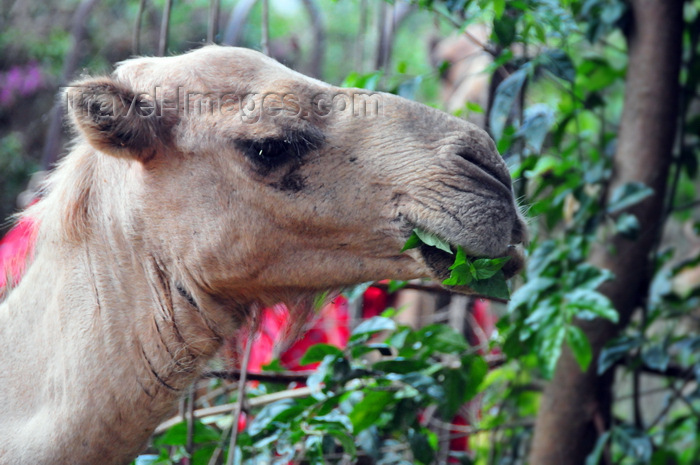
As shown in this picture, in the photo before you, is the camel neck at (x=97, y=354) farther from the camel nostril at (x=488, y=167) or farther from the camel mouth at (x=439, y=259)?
the camel nostril at (x=488, y=167)

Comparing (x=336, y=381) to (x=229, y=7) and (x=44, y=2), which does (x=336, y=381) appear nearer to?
(x=44, y=2)

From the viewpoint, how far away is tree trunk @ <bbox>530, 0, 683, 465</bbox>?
10.6 feet

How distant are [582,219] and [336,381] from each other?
4.76ft

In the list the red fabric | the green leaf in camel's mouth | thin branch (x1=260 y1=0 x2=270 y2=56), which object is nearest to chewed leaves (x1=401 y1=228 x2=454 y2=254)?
the green leaf in camel's mouth

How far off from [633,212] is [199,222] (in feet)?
6.92

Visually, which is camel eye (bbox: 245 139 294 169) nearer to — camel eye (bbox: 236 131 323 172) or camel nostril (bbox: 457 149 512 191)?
camel eye (bbox: 236 131 323 172)

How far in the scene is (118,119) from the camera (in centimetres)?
208

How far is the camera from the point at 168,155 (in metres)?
2.17

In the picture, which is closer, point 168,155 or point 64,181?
point 168,155

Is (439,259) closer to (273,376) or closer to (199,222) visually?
(199,222)

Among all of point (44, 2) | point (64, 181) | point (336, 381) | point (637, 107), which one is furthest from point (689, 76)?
point (44, 2)

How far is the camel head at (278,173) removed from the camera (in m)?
1.98

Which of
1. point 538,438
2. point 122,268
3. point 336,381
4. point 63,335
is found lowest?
point 538,438

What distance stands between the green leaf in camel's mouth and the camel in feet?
0.11
